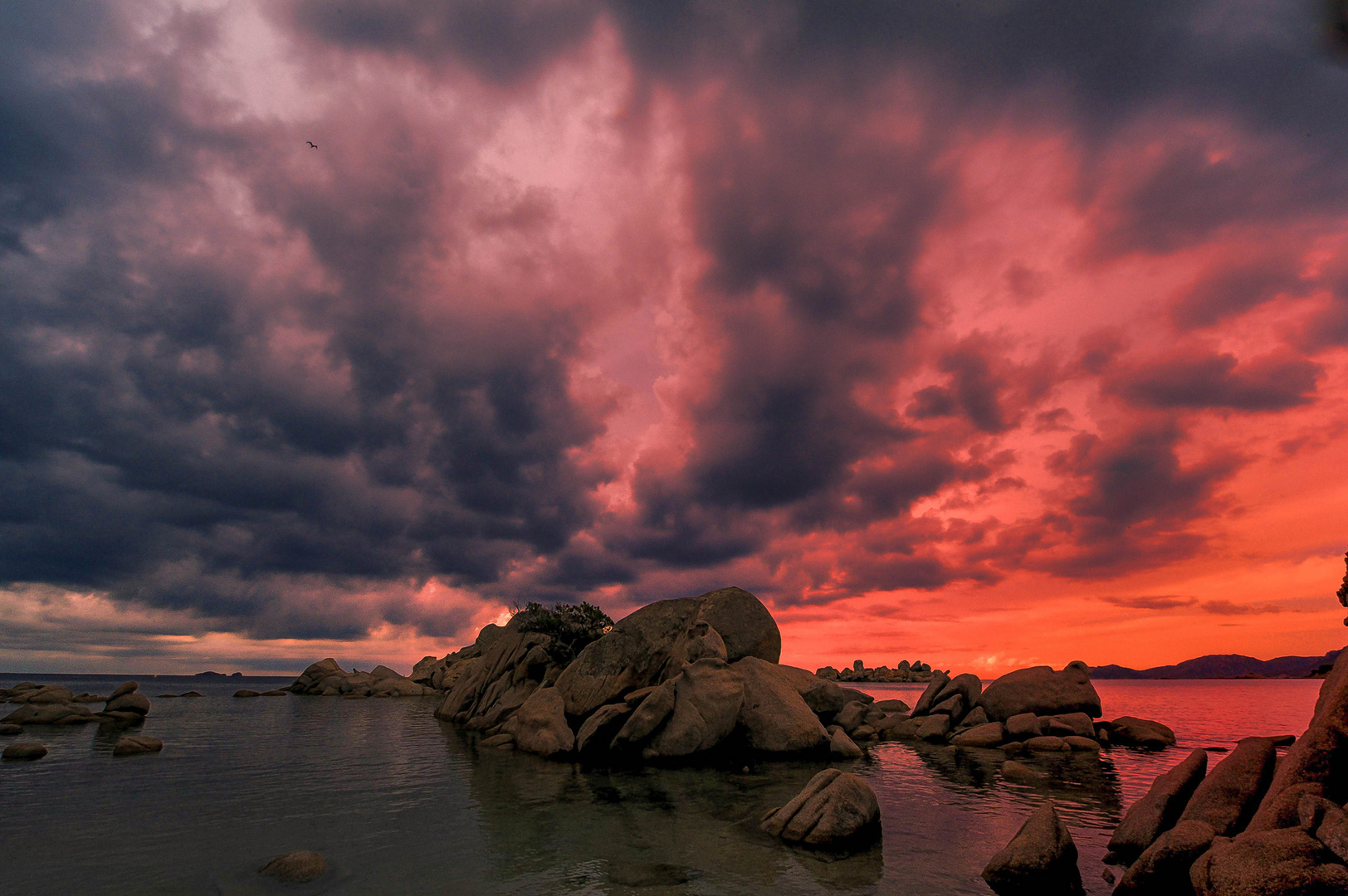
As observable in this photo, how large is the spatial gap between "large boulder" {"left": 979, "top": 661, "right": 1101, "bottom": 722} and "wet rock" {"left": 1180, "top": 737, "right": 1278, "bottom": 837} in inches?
1028

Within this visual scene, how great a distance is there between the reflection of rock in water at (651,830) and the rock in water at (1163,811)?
5.34 metres

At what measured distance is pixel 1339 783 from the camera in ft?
34.4

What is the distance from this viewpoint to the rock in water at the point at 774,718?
28.7 m

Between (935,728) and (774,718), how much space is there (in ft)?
49.2

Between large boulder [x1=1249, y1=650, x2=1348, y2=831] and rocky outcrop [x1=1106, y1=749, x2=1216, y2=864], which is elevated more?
large boulder [x1=1249, y1=650, x2=1348, y2=831]

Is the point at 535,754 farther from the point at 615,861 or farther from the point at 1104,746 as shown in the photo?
the point at 1104,746

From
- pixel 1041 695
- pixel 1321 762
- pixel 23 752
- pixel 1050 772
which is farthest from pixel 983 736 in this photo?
pixel 23 752

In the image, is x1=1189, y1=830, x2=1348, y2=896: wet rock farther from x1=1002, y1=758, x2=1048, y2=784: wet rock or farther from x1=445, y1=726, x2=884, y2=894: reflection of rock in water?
x1=1002, y1=758, x2=1048, y2=784: wet rock

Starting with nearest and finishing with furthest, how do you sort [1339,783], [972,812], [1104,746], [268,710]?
[1339,783], [972,812], [1104,746], [268,710]

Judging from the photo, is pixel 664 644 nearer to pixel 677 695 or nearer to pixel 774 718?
pixel 677 695

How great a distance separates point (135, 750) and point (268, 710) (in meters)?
41.2

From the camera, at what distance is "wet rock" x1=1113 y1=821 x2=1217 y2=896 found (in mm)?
10812

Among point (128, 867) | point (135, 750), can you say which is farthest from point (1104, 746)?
point (135, 750)

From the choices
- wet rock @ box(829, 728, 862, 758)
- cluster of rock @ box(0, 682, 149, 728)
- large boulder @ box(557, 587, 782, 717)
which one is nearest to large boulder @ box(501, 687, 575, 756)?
large boulder @ box(557, 587, 782, 717)
